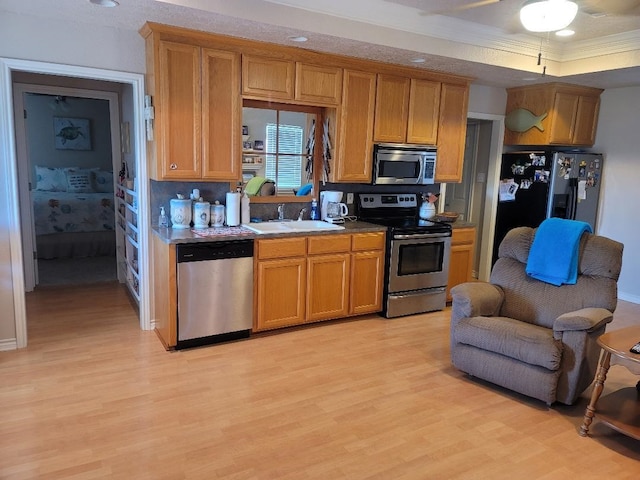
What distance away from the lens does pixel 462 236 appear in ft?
15.6

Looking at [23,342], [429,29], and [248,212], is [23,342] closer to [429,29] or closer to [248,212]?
[248,212]

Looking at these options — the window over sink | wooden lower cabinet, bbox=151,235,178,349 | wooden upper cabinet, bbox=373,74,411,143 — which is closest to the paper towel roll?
the window over sink

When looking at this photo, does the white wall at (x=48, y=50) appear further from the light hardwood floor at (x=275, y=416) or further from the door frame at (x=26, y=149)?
the door frame at (x=26, y=149)

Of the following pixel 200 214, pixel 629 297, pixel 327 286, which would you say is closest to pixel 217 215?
pixel 200 214

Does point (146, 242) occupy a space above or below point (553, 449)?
above

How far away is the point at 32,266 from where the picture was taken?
499 cm

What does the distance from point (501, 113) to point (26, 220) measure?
5410 mm

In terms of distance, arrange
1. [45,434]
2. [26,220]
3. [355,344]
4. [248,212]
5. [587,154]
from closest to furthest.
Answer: [45,434]
[355,344]
[248,212]
[26,220]
[587,154]

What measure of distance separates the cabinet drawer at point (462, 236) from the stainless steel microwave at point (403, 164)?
592 millimetres

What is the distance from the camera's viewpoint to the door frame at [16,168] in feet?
10.6

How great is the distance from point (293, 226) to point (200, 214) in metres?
0.85

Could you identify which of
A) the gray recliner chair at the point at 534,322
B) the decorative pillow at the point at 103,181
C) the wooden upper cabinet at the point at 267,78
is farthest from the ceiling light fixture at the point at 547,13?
the decorative pillow at the point at 103,181

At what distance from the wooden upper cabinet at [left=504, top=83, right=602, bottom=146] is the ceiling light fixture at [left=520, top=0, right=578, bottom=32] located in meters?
2.68

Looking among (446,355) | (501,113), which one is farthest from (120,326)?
(501,113)
